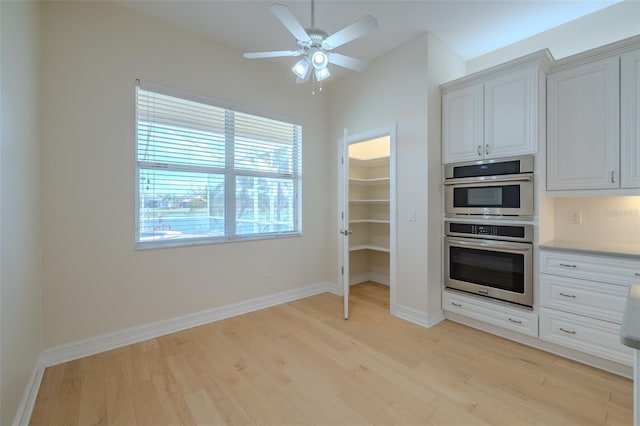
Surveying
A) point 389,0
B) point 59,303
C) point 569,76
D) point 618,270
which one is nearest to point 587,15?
point 569,76

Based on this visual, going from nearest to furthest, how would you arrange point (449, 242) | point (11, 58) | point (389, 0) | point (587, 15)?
point (11, 58)
point (389, 0)
point (587, 15)
point (449, 242)

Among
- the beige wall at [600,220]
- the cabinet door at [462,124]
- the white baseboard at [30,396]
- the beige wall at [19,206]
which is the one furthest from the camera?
the cabinet door at [462,124]

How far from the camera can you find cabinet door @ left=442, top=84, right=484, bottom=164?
278 cm

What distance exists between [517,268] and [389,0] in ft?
8.78

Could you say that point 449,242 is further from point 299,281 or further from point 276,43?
point 276,43

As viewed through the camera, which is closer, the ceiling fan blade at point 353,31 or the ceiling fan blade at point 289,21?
the ceiling fan blade at point 289,21

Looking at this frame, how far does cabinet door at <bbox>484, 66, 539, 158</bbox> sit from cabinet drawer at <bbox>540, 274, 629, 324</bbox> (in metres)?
1.14

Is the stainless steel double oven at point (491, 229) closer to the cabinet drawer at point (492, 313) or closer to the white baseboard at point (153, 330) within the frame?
the cabinet drawer at point (492, 313)

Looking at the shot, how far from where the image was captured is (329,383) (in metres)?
2.00

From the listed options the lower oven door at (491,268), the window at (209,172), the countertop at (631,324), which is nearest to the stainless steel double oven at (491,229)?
the lower oven door at (491,268)

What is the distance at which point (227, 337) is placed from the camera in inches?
106

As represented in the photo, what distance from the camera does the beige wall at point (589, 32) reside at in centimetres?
244

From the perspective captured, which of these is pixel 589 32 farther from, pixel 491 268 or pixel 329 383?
pixel 329 383

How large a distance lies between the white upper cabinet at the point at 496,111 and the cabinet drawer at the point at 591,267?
0.94m
